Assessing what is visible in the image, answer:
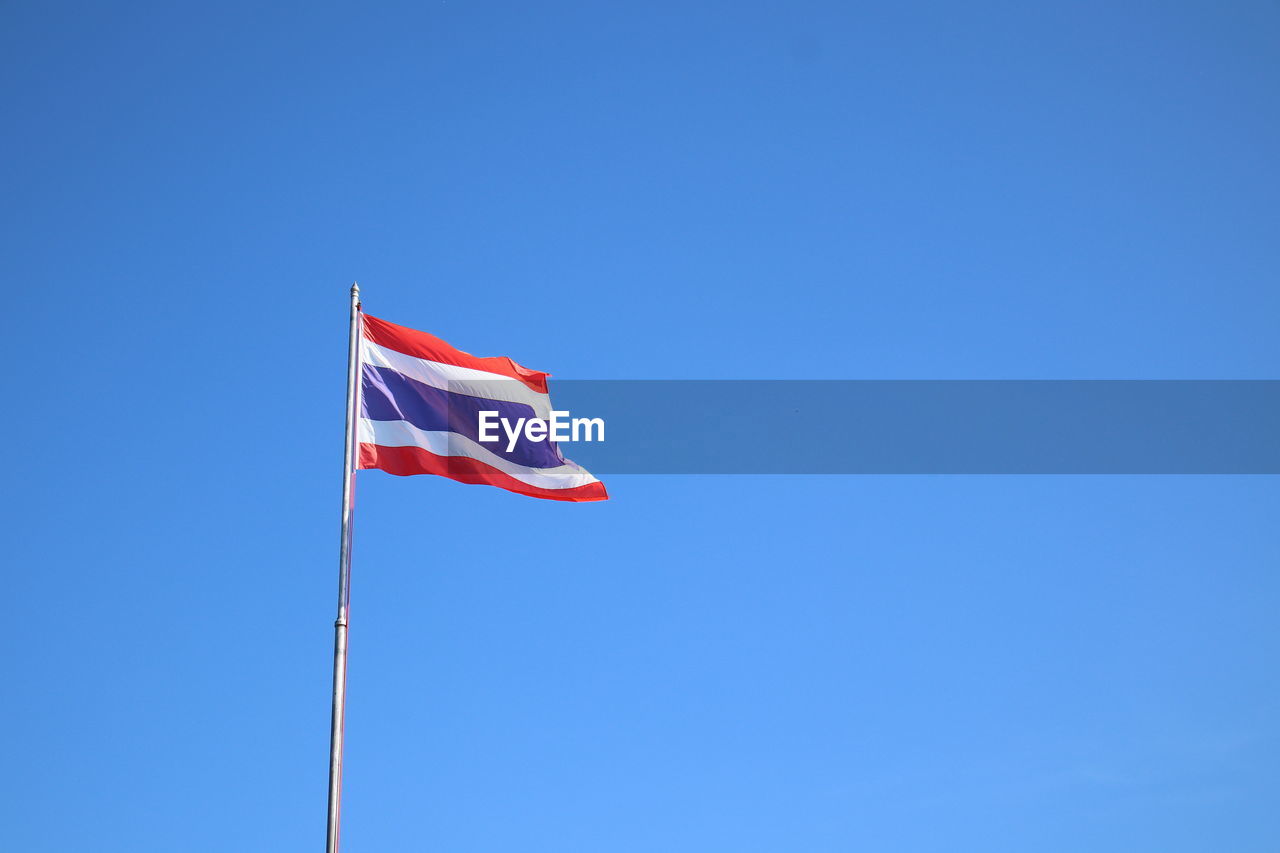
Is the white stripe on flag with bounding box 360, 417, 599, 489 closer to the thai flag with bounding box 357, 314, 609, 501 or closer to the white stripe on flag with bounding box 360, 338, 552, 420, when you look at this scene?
the thai flag with bounding box 357, 314, 609, 501

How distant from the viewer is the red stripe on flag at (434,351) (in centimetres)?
3312

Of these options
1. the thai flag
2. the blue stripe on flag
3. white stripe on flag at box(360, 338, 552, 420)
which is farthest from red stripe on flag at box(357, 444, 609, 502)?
white stripe on flag at box(360, 338, 552, 420)

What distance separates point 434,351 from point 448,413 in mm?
1447

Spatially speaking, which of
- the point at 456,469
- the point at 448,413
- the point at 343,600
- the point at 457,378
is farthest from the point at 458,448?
the point at 343,600

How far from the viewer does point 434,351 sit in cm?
3438

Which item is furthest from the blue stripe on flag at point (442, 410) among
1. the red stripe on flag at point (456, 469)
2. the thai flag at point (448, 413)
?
the red stripe on flag at point (456, 469)

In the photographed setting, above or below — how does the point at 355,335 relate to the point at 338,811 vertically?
above

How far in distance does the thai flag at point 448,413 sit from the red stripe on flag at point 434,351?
0.02 meters

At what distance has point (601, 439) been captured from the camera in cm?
3606

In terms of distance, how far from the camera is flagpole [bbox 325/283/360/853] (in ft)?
89.4

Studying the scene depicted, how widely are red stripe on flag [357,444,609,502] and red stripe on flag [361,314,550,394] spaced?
2.26 m

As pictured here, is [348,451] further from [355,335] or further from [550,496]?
[550,496]

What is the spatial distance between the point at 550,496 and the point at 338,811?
10157mm

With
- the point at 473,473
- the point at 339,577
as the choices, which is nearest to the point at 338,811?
the point at 339,577
